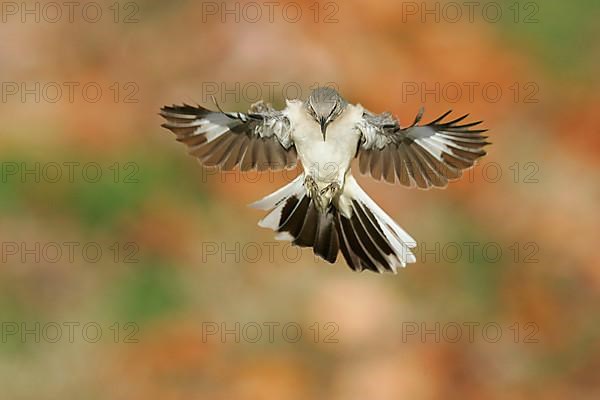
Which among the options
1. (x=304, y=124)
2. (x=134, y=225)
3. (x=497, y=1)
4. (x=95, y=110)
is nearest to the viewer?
(x=304, y=124)

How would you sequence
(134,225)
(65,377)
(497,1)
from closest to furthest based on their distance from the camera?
(65,377), (134,225), (497,1)

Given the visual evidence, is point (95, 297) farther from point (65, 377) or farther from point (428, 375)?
point (428, 375)

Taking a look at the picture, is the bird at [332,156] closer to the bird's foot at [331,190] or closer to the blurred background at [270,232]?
the bird's foot at [331,190]

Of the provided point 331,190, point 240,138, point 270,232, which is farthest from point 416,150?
point 270,232

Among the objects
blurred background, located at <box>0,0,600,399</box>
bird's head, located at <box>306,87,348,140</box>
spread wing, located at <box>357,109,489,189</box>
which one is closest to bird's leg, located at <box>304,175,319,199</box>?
spread wing, located at <box>357,109,489,189</box>

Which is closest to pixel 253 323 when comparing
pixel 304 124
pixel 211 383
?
pixel 211 383

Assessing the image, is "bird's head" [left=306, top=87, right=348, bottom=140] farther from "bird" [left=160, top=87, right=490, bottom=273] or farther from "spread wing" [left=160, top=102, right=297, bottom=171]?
"spread wing" [left=160, top=102, right=297, bottom=171]

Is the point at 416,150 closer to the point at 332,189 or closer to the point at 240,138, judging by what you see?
the point at 332,189
